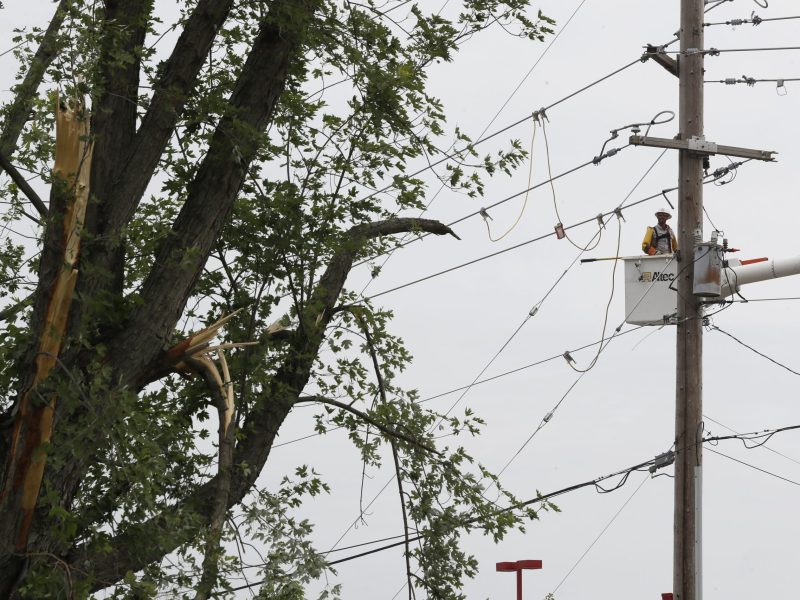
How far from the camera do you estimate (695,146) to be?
14711 mm

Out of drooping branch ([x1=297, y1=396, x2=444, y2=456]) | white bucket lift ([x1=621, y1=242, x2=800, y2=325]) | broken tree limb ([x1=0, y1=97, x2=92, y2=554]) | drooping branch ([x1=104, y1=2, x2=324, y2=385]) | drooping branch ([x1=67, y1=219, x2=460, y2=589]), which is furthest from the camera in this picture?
white bucket lift ([x1=621, y1=242, x2=800, y2=325])

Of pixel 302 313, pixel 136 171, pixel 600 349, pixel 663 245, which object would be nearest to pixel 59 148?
pixel 136 171

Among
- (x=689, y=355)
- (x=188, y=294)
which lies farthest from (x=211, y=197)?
(x=689, y=355)

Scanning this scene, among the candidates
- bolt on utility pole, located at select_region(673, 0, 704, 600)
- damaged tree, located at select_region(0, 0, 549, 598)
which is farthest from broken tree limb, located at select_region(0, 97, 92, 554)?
bolt on utility pole, located at select_region(673, 0, 704, 600)

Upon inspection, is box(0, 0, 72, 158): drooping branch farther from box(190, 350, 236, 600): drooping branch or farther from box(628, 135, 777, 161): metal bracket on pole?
box(628, 135, 777, 161): metal bracket on pole

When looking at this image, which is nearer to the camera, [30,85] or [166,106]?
[30,85]

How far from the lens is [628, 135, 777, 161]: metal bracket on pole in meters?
14.7

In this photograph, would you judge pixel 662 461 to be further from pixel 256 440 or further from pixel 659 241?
pixel 256 440

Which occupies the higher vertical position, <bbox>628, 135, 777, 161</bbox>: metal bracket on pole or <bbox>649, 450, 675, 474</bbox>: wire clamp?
<bbox>628, 135, 777, 161</bbox>: metal bracket on pole

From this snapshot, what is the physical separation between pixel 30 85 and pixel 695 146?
25.8ft

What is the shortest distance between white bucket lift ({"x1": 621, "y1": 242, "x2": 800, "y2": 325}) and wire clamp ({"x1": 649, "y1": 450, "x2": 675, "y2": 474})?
154 centimetres

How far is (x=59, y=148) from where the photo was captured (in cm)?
935

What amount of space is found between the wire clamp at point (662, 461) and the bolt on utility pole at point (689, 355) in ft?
2.90

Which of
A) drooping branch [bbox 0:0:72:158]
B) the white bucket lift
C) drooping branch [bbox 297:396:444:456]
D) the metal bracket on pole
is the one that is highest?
the metal bracket on pole
